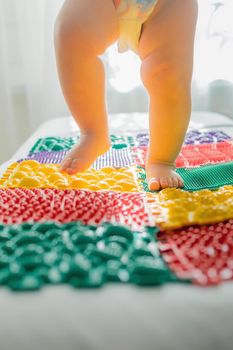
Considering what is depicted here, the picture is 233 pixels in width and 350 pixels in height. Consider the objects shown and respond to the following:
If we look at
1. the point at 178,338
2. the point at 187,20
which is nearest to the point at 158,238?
the point at 178,338

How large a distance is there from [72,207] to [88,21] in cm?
35

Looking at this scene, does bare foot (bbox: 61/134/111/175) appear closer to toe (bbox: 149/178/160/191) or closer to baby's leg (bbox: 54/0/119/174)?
baby's leg (bbox: 54/0/119/174)

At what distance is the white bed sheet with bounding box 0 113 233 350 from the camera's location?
0.41 metres

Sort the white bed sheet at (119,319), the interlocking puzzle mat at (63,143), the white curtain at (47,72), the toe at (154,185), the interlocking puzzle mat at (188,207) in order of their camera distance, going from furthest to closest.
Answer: the white curtain at (47,72) → the interlocking puzzle mat at (63,143) → the toe at (154,185) → the interlocking puzzle mat at (188,207) → the white bed sheet at (119,319)

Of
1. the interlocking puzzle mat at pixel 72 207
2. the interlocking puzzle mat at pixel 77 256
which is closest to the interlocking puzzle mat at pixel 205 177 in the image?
the interlocking puzzle mat at pixel 72 207

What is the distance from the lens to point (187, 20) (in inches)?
33.7

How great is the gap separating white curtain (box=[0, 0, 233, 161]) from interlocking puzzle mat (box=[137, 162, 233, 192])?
0.93 metres

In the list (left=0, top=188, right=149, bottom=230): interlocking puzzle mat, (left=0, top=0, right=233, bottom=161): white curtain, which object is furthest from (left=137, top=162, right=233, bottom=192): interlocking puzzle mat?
(left=0, top=0, right=233, bottom=161): white curtain

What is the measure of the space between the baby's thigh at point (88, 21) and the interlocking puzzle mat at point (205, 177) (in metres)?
0.27

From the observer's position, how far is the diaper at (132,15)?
841 mm

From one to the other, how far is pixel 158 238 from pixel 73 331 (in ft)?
0.63

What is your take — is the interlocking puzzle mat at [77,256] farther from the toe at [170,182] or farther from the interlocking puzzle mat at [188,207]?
the toe at [170,182]

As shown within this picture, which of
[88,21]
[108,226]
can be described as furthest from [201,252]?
[88,21]

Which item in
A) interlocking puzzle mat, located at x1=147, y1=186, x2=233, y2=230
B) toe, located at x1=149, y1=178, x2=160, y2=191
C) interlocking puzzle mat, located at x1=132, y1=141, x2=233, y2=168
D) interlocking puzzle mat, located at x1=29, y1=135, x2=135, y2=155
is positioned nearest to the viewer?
interlocking puzzle mat, located at x1=147, y1=186, x2=233, y2=230
